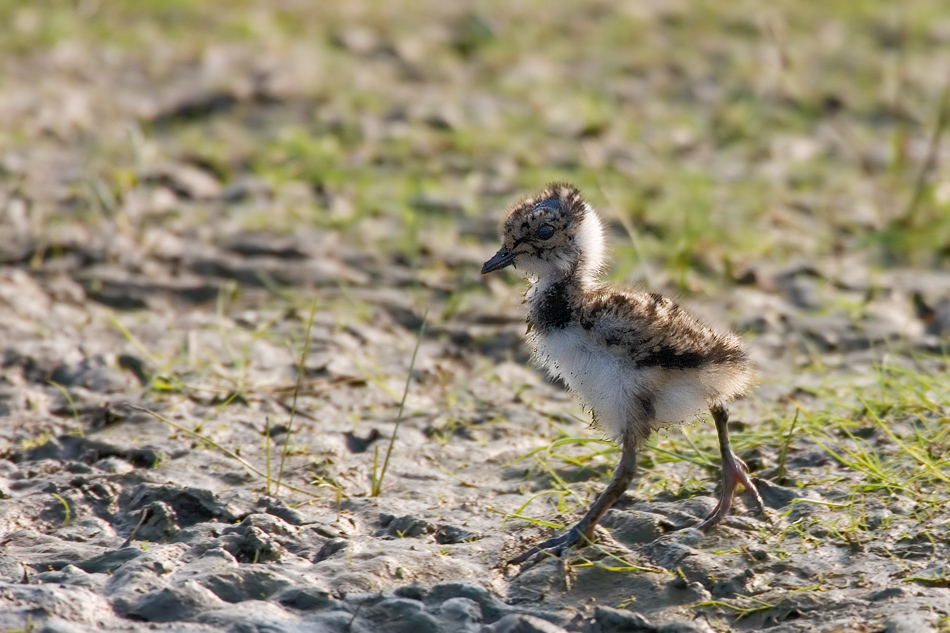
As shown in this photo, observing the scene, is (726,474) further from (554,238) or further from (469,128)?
(469,128)

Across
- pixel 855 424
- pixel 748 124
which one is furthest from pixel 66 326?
pixel 748 124

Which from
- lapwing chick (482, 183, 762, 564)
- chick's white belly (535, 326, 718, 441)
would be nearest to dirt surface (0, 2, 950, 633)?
lapwing chick (482, 183, 762, 564)

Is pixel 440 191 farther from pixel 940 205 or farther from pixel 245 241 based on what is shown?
pixel 940 205

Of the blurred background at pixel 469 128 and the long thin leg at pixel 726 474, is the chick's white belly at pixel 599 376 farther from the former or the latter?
the blurred background at pixel 469 128

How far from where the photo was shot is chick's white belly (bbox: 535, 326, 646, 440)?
4.18m

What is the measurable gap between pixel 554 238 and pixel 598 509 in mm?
1033

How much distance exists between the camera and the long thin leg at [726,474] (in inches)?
171

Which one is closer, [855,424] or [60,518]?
[60,518]

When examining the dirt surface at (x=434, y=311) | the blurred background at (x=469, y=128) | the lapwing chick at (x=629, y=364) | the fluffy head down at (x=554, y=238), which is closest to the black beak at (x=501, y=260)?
the fluffy head down at (x=554, y=238)

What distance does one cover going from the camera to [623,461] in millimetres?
4180

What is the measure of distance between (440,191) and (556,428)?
9.05 feet

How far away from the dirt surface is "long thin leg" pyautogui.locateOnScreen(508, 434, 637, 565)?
6 centimetres

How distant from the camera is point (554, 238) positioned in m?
4.61

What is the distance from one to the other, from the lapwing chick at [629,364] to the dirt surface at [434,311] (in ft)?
0.71
